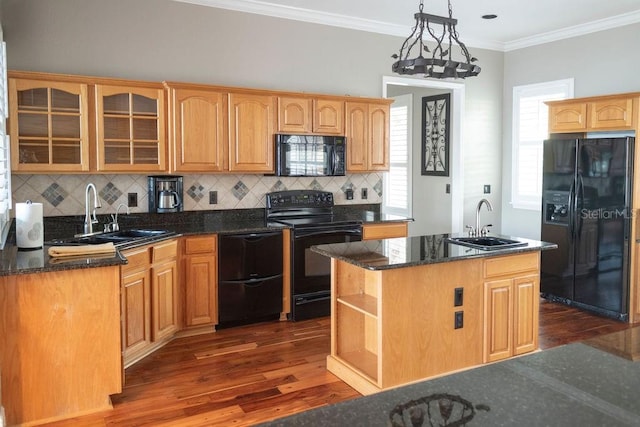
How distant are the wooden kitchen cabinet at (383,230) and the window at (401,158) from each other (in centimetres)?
188

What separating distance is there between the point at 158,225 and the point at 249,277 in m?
0.93

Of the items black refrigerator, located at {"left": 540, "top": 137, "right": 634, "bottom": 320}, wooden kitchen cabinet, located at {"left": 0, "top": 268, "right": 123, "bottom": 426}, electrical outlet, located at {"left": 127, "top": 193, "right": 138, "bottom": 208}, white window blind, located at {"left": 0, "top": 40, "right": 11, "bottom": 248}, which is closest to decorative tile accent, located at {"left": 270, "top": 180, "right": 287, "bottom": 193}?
electrical outlet, located at {"left": 127, "top": 193, "right": 138, "bottom": 208}

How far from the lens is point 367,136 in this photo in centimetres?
559

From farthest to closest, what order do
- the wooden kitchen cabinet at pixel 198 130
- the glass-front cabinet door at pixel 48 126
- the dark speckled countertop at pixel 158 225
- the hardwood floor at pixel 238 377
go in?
the wooden kitchen cabinet at pixel 198 130 → the glass-front cabinet door at pixel 48 126 → the hardwood floor at pixel 238 377 → the dark speckled countertop at pixel 158 225

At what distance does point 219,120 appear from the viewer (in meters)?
4.79

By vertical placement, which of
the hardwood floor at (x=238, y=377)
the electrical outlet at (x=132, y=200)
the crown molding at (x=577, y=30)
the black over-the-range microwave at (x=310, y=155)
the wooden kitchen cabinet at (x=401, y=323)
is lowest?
the hardwood floor at (x=238, y=377)

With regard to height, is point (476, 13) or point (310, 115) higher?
point (476, 13)

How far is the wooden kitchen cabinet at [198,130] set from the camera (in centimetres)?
461

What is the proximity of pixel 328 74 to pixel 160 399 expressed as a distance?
3591 mm

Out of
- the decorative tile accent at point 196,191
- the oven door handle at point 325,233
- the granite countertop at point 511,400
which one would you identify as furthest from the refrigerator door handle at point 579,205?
the granite countertop at point 511,400

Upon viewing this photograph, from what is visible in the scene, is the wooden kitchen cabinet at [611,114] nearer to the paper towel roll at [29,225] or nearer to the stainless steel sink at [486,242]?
the stainless steel sink at [486,242]

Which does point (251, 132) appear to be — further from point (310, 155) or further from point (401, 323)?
point (401, 323)

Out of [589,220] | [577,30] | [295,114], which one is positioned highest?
[577,30]

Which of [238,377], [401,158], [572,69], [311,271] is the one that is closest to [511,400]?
[238,377]
